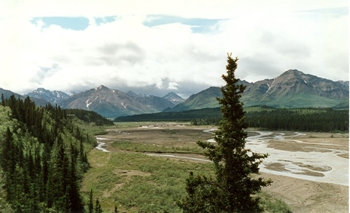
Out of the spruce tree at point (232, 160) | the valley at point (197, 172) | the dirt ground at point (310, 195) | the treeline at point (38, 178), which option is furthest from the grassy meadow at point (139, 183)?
the spruce tree at point (232, 160)

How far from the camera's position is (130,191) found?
186 feet

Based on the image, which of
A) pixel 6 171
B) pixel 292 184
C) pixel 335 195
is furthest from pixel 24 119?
pixel 335 195

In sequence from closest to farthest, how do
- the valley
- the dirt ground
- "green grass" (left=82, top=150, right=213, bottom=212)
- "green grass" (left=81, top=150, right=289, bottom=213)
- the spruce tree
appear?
1. the spruce tree
2. the dirt ground
3. "green grass" (left=81, top=150, right=289, bottom=213)
4. "green grass" (left=82, top=150, right=213, bottom=212)
5. the valley

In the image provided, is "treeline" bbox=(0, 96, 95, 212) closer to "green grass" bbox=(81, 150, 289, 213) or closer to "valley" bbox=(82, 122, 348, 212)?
"green grass" bbox=(81, 150, 289, 213)

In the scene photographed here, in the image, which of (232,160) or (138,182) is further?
(138,182)

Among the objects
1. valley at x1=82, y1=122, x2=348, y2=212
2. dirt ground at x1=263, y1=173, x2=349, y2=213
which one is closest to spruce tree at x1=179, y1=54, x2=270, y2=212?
valley at x1=82, y1=122, x2=348, y2=212

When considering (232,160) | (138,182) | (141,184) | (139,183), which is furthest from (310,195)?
(232,160)

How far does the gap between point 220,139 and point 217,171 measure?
7.15 feet

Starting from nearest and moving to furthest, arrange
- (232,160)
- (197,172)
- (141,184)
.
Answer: (232,160)
(141,184)
(197,172)

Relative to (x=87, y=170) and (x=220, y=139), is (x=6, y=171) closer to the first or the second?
(x=87, y=170)

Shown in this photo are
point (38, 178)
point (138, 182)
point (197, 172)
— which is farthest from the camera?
point (197, 172)

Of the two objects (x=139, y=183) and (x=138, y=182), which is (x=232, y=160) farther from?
(x=138, y=182)

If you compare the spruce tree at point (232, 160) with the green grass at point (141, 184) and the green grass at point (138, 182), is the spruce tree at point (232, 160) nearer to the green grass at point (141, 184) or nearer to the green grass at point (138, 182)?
the green grass at point (141, 184)

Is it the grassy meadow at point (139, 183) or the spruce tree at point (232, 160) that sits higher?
the spruce tree at point (232, 160)
